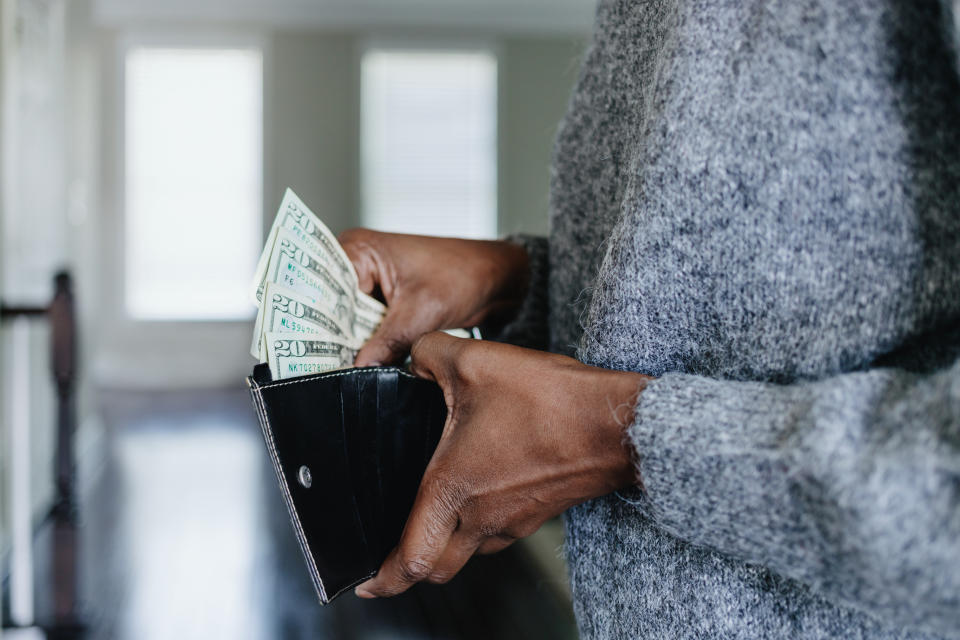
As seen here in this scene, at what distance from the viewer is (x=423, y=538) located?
2.06 feet

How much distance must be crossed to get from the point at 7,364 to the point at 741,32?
3142 mm

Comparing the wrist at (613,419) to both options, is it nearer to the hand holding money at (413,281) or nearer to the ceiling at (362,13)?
the hand holding money at (413,281)

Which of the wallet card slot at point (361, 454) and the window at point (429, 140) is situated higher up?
the window at point (429, 140)

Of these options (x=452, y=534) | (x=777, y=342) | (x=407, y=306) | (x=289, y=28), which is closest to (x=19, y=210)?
(x=407, y=306)

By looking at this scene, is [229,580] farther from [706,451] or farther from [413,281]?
[706,451]

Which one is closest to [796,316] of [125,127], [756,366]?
[756,366]

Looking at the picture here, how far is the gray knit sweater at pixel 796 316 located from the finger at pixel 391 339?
271mm

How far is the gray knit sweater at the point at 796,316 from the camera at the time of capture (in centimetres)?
41

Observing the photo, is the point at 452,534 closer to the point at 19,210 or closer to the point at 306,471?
the point at 306,471

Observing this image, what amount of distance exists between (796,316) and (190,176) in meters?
6.97

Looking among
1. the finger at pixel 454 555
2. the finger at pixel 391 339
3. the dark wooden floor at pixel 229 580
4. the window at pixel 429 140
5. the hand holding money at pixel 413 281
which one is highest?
the window at pixel 429 140

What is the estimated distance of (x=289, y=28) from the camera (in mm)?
6762

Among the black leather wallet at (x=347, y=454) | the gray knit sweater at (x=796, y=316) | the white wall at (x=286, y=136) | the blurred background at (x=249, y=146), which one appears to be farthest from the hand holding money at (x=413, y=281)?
the white wall at (x=286, y=136)

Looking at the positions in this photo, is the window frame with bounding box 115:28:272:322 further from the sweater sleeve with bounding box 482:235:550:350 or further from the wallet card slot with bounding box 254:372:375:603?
the wallet card slot with bounding box 254:372:375:603
